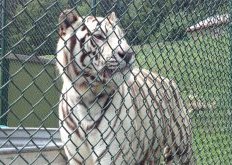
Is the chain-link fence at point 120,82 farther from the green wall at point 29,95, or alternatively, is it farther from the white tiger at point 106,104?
the green wall at point 29,95

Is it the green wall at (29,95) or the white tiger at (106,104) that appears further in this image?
the green wall at (29,95)

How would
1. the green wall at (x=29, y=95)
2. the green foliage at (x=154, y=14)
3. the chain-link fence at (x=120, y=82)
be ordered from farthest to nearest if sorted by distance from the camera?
the green wall at (x=29, y=95)
the green foliage at (x=154, y=14)
the chain-link fence at (x=120, y=82)

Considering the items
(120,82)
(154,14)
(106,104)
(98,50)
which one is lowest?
(106,104)

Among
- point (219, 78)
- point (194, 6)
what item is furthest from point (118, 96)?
point (219, 78)

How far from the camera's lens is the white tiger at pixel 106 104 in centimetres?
290

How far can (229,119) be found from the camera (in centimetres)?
436

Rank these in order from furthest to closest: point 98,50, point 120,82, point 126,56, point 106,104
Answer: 1. point 106,104
2. point 120,82
3. point 126,56
4. point 98,50

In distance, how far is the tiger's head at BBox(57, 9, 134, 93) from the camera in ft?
9.39

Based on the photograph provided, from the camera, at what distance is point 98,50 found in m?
2.78

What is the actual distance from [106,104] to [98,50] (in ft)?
2.21

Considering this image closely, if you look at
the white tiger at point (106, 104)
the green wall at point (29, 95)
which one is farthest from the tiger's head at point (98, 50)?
the green wall at point (29, 95)

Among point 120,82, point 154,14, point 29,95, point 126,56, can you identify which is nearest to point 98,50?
point 126,56

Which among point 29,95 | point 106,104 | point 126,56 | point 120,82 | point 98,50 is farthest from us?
point 29,95

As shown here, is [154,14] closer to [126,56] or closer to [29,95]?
[126,56]
